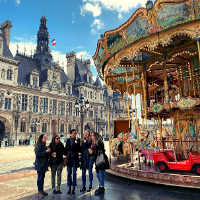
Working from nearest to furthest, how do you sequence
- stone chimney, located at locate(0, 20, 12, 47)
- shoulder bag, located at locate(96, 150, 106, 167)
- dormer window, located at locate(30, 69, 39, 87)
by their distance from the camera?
shoulder bag, located at locate(96, 150, 106, 167) < dormer window, located at locate(30, 69, 39, 87) < stone chimney, located at locate(0, 20, 12, 47)

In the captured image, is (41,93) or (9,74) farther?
(41,93)

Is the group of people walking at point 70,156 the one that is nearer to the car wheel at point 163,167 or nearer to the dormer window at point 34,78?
the car wheel at point 163,167

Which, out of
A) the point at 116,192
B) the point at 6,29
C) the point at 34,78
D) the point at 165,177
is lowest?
the point at 116,192

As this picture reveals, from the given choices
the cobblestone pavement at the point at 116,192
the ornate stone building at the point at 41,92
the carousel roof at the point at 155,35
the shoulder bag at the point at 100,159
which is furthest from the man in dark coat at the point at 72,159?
the ornate stone building at the point at 41,92

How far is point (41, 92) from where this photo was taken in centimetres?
3631

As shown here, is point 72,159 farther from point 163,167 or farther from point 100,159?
point 163,167

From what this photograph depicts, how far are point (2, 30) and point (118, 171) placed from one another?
38.6 m

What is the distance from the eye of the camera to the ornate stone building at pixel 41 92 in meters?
31.1

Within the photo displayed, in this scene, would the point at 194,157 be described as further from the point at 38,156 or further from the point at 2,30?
the point at 2,30

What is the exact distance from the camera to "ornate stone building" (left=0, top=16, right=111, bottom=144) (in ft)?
102

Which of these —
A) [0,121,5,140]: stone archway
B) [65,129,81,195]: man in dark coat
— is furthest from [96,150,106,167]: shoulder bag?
[0,121,5,140]: stone archway

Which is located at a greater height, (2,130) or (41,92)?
(41,92)

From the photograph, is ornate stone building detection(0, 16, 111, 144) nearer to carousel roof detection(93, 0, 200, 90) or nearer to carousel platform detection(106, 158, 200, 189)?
carousel roof detection(93, 0, 200, 90)

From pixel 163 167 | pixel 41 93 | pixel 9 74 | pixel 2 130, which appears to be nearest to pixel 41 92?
pixel 41 93
